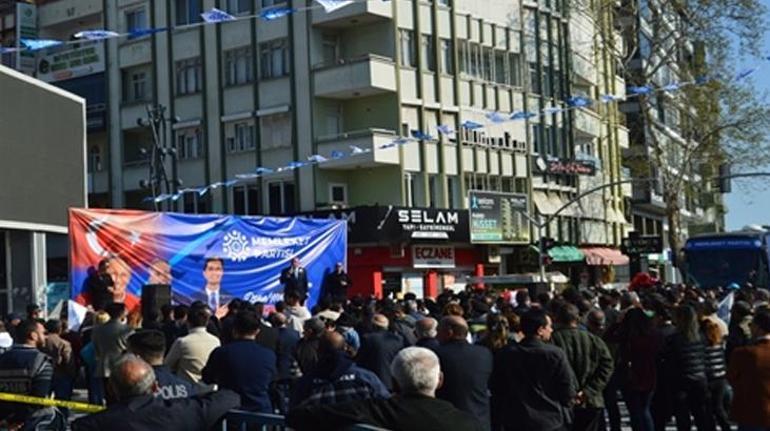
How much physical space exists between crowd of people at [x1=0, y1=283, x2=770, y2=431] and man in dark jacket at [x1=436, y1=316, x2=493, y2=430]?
0.03 ft

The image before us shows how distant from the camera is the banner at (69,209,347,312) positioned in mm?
18922

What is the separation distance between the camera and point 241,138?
148ft

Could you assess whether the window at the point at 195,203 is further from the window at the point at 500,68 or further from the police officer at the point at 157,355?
the police officer at the point at 157,355

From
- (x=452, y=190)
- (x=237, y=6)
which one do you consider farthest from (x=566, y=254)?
(x=237, y=6)

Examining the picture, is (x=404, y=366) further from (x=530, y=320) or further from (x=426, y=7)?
(x=426, y=7)

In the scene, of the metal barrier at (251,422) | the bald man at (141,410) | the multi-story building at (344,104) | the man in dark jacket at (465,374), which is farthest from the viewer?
the multi-story building at (344,104)

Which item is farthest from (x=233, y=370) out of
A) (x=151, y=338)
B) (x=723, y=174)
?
(x=723, y=174)

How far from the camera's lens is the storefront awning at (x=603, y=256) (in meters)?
52.7

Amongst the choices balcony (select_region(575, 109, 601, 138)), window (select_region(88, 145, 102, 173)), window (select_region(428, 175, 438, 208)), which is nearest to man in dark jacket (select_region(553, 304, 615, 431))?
window (select_region(428, 175, 438, 208))

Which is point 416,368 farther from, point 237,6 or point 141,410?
point 237,6

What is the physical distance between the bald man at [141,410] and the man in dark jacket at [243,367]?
2.78 m

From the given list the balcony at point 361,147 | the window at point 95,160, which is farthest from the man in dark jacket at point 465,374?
the window at point 95,160

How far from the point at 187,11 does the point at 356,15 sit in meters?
7.97

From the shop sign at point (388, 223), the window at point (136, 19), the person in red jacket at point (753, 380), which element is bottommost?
the person in red jacket at point (753, 380)
